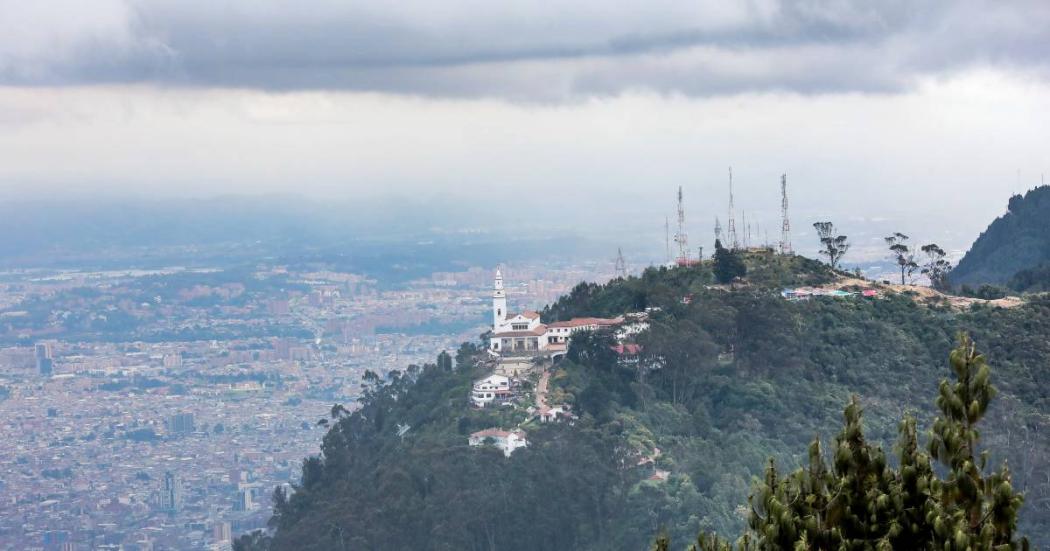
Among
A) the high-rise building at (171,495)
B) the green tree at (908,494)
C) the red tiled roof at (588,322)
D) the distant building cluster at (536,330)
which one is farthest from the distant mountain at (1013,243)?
the green tree at (908,494)

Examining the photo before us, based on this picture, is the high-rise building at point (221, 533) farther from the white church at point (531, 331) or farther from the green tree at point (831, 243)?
the green tree at point (831, 243)

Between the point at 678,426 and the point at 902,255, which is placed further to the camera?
the point at 902,255

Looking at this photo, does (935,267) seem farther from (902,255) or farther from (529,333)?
(529,333)

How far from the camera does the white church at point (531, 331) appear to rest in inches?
2494

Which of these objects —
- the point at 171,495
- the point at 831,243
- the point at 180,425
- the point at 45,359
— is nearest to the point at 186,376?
the point at 45,359

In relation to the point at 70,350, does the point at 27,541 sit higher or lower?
lower

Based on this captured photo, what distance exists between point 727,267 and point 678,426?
1185cm

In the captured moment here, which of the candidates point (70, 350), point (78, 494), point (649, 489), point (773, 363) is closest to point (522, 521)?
point (649, 489)

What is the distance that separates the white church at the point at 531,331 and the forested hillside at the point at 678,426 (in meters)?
1.57

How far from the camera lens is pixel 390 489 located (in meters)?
54.3

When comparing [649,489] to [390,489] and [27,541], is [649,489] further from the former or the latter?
[27,541]

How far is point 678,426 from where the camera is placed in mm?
55281

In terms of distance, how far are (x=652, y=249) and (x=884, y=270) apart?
144 ft

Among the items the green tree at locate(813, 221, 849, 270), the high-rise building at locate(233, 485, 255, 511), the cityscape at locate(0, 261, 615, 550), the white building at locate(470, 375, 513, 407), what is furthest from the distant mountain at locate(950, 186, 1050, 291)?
the high-rise building at locate(233, 485, 255, 511)
